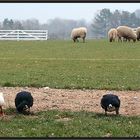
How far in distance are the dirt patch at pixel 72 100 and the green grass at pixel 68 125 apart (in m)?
0.56

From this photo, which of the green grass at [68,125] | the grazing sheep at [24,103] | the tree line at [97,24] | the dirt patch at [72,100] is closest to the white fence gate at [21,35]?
the tree line at [97,24]

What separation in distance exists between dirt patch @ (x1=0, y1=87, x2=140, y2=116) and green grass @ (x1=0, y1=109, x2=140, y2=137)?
56 cm

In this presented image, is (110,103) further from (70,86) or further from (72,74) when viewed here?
(72,74)

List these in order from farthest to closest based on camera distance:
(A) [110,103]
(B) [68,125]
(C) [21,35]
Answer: (C) [21,35] → (A) [110,103] → (B) [68,125]

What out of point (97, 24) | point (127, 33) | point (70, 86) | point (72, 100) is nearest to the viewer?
point (72, 100)

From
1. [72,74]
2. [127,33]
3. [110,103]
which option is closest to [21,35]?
[127,33]

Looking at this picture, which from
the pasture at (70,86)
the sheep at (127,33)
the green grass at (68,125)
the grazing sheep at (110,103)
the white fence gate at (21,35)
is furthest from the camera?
the white fence gate at (21,35)

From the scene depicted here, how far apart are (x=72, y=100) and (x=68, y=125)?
2.45 m

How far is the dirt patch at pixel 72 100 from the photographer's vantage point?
8805 mm

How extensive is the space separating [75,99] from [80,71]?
654 cm

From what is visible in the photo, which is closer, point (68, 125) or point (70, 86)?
point (68, 125)

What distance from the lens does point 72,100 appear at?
9672mm

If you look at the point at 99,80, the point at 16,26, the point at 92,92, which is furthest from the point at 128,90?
the point at 16,26

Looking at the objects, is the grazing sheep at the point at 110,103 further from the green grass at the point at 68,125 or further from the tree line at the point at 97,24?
the tree line at the point at 97,24
